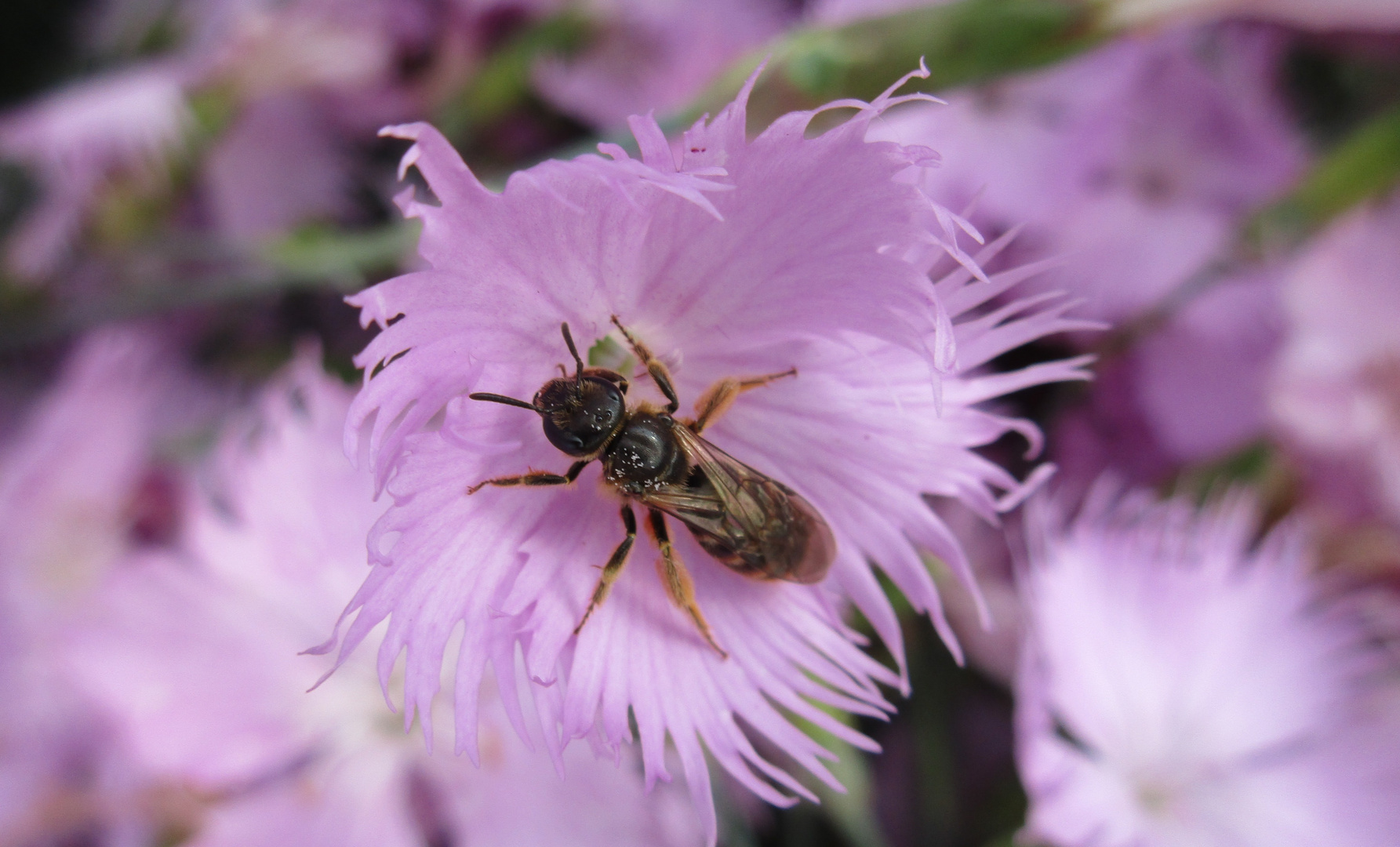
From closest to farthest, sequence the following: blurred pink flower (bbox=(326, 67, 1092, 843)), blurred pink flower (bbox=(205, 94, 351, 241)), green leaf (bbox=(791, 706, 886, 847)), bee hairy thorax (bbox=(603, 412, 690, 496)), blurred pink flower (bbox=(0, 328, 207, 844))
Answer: blurred pink flower (bbox=(326, 67, 1092, 843)), bee hairy thorax (bbox=(603, 412, 690, 496)), green leaf (bbox=(791, 706, 886, 847)), blurred pink flower (bbox=(0, 328, 207, 844)), blurred pink flower (bbox=(205, 94, 351, 241))

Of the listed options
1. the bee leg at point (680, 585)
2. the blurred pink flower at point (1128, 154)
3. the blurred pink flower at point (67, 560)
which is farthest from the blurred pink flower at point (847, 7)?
the blurred pink flower at point (67, 560)

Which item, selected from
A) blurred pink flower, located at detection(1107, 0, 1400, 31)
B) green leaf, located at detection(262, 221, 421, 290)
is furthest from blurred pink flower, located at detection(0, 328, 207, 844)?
blurred pink flower, located at detection(1107, 0, 1400, 31)

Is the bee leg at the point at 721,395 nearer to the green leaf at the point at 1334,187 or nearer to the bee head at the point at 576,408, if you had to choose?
the bee head at the point at 576,408

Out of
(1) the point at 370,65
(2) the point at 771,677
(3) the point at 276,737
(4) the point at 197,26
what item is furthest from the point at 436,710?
(4) the point at 197,26

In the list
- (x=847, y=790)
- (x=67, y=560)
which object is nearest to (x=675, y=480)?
(x=847, y=790)

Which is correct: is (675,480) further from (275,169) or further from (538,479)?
(275,169)

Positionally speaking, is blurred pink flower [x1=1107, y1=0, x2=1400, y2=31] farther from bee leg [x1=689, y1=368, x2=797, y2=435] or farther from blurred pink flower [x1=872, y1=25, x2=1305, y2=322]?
bee leg [x1=689, y1=368, x2=797, y2=435]
